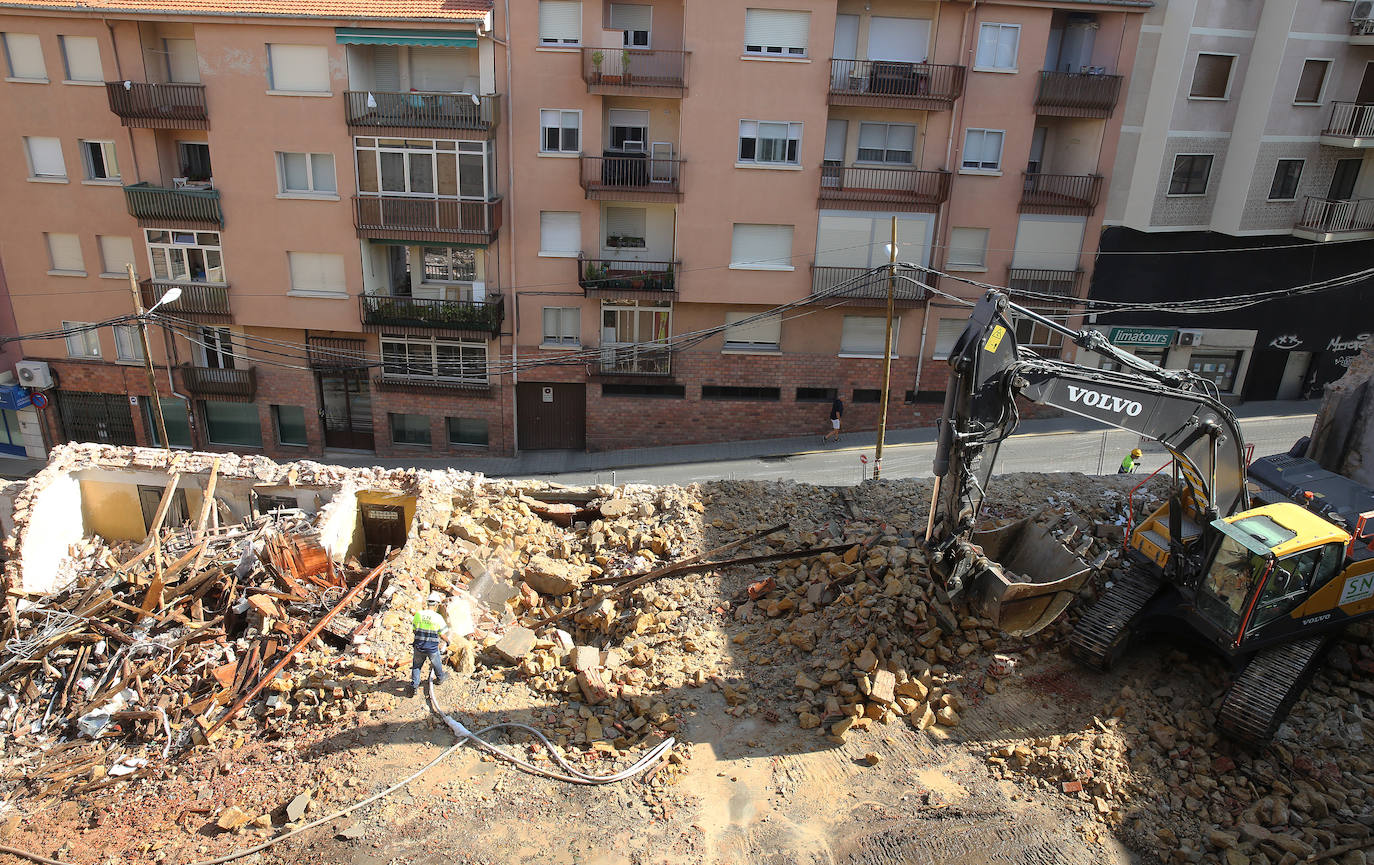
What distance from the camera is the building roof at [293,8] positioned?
23625mm

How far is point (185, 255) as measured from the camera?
86.9ft

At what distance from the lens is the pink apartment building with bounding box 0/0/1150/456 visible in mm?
24422

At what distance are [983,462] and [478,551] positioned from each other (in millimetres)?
9309

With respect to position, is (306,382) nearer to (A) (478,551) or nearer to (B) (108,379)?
(B) (108,379)

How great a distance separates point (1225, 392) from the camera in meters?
28.8

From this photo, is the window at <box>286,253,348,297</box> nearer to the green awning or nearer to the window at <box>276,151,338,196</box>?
the window at <box>276,151,338,196</box>

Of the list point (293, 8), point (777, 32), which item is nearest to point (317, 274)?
point (293, 8)

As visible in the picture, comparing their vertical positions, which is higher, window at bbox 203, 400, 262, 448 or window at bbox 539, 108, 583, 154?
window at bbox 539, 108, 583, 154

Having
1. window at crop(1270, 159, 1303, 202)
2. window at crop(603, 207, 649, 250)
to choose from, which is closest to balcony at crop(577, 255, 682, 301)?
window at crop(603, 207, 649, 250)

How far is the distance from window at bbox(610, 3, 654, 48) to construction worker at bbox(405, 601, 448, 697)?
18.6m

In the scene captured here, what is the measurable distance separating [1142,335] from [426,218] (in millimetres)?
22631

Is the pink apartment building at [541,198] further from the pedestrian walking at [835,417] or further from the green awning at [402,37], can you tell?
the pedestrian walking at [835,417]

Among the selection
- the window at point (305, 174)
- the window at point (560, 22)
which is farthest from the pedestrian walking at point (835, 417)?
the window at point (305, 174)

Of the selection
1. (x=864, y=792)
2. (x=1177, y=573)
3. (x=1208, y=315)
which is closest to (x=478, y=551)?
(x=864, y=792)
